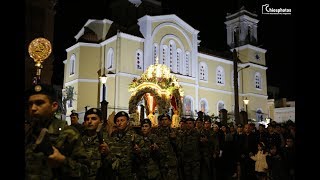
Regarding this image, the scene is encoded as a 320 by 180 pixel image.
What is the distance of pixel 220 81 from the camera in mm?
43500

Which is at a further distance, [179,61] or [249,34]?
[249,34]

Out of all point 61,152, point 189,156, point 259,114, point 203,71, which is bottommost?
point 189,156

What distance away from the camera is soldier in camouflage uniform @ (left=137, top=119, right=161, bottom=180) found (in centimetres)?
756

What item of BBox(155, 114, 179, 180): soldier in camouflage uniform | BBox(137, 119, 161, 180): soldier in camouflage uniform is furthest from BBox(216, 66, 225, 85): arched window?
BBox(137, 119, 161, 180): soldier in camouflage uniform

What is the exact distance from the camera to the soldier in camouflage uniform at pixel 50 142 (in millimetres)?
3436

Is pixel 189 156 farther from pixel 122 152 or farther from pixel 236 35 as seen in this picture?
pixel 236 35

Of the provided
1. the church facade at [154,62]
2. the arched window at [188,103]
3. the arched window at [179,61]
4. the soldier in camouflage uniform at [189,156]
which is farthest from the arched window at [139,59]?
the soldier in camouflage uniform at [189,156]

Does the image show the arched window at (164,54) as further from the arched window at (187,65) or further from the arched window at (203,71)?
the arched window at (203,71)

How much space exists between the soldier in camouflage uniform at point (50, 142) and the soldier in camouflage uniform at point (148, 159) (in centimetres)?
367

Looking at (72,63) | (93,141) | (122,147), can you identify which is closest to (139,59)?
(72,63)

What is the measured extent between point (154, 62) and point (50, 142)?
32.1 m

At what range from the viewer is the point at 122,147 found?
A: 22.3ft

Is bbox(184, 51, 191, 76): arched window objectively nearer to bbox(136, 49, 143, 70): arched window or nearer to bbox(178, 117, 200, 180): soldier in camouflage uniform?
bbox(136, 49, 143, 70): arched window

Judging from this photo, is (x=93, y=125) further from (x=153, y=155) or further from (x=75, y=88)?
(x=75, y=88)
